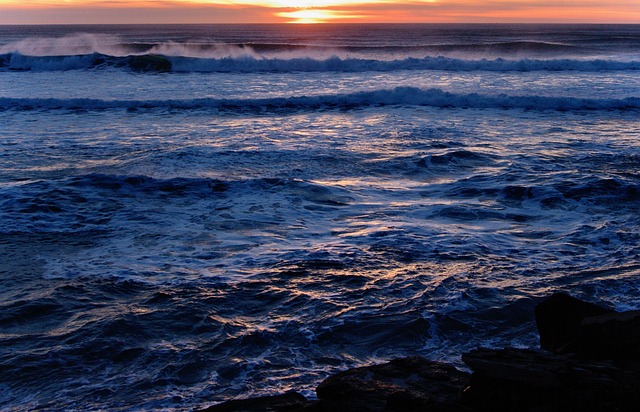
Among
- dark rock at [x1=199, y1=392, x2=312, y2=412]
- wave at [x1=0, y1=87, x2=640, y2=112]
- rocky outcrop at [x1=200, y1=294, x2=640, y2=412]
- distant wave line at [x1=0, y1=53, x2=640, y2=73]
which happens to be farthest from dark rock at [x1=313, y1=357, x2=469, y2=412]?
distant wave line at [x1=0, y1=53, x2=640, y2=73]

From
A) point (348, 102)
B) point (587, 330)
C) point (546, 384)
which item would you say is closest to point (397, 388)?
point (546, 384)

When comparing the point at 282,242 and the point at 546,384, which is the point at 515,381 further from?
the point at 282,242

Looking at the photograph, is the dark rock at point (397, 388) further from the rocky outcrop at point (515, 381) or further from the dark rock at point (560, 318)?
the dark rock at point (560, 318)

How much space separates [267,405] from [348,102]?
1771 centimetres

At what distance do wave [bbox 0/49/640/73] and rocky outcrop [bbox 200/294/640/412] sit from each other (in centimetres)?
2874

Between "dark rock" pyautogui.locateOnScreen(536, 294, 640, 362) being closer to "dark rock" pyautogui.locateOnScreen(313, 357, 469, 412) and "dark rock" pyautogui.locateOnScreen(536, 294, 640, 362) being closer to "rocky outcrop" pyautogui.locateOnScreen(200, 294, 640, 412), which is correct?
"rocky outcrop" pyautogui.locateOnScreen(200, 294, 640, 412)

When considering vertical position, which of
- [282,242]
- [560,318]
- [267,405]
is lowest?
[282,242]

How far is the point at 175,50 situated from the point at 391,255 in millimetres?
39714

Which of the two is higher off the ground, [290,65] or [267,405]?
[290,65]

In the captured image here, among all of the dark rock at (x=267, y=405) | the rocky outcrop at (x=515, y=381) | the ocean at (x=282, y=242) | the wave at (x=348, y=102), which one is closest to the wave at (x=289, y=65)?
the wave at (x=348, y=102)

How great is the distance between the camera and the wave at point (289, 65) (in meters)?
32.0

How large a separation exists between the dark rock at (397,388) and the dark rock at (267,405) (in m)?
0.15

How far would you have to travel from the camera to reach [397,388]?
3.73 metres

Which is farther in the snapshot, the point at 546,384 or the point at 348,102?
the point at 348,102
